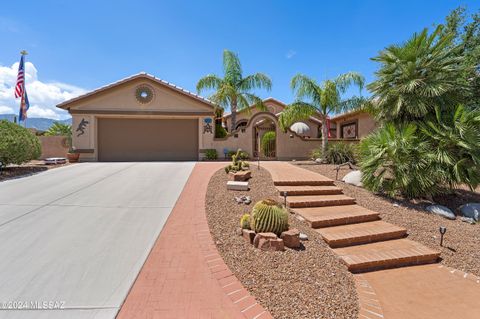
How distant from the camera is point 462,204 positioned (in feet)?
25.0

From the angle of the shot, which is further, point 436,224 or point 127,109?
point 127,109

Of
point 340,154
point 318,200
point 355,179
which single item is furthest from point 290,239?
point 340,154

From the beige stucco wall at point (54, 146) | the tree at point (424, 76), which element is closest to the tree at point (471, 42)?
the tree at point (424, 76)

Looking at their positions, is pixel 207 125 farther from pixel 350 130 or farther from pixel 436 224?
pixel 350 130

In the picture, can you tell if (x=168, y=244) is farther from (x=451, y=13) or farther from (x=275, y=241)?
(x=451, y=13)

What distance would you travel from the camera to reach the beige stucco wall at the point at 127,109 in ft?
49.6

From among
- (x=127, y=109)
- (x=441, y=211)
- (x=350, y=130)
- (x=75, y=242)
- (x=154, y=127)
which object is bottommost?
(x=441, y=211)

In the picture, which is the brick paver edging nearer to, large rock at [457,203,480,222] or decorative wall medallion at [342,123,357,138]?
large rock at [457,203,480,222]

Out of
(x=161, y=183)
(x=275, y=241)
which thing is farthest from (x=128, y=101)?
(x=275, y=241)

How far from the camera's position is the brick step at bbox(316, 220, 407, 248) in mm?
4713

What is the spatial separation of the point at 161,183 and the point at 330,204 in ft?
18.4

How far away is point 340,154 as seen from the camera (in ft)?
41.9

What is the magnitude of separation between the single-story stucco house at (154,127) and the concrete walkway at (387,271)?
31.6 feet

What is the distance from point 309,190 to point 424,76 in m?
5.56
